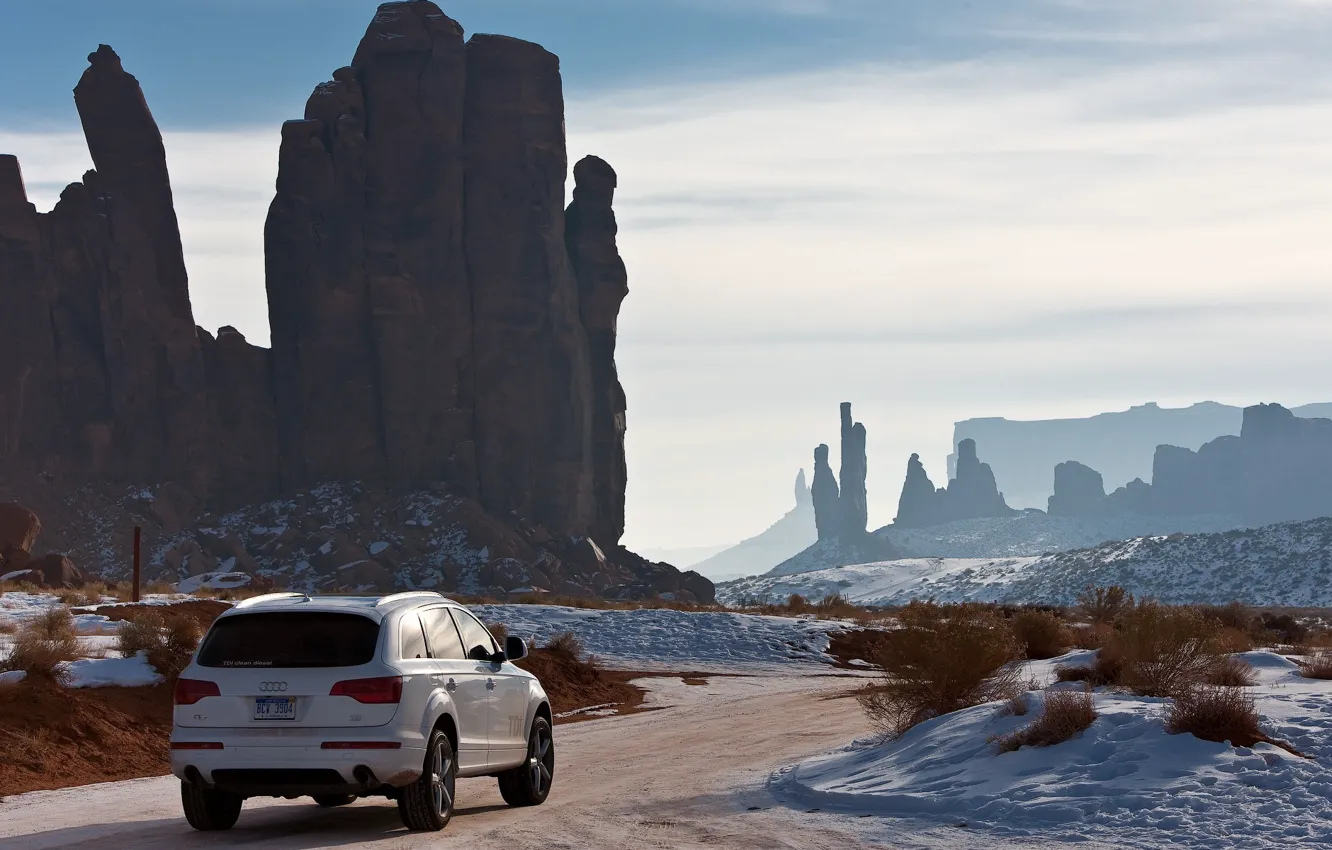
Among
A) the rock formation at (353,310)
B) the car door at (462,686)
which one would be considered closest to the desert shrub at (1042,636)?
the car door at (462,686)

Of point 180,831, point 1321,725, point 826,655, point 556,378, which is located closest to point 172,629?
point 180,831

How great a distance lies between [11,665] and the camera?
1980 centimetres

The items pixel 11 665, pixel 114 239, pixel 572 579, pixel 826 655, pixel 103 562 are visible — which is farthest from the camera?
pixel 114 239

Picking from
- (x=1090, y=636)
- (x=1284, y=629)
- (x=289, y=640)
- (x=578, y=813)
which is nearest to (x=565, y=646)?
(x=1090, y=636)

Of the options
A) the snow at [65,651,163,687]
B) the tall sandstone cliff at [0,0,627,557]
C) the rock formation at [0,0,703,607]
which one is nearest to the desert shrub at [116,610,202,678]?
the snow at [65,651,163,687]

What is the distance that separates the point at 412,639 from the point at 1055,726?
19.2 feet

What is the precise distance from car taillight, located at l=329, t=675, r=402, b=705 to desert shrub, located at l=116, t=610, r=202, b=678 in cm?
1198

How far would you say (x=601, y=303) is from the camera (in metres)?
116

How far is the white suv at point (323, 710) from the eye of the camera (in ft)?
36.8

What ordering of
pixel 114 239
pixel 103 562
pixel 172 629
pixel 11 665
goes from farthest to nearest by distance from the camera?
pixel 114 239 < pixel 103 562 < pixel 172 629 < pixel 11 665

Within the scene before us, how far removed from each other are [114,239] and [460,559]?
114 feet

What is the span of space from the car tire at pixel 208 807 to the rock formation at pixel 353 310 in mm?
88410

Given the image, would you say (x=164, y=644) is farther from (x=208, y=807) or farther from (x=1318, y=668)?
(x=1318, y=668)

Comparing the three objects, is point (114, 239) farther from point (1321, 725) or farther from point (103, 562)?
point (1321, 725)
